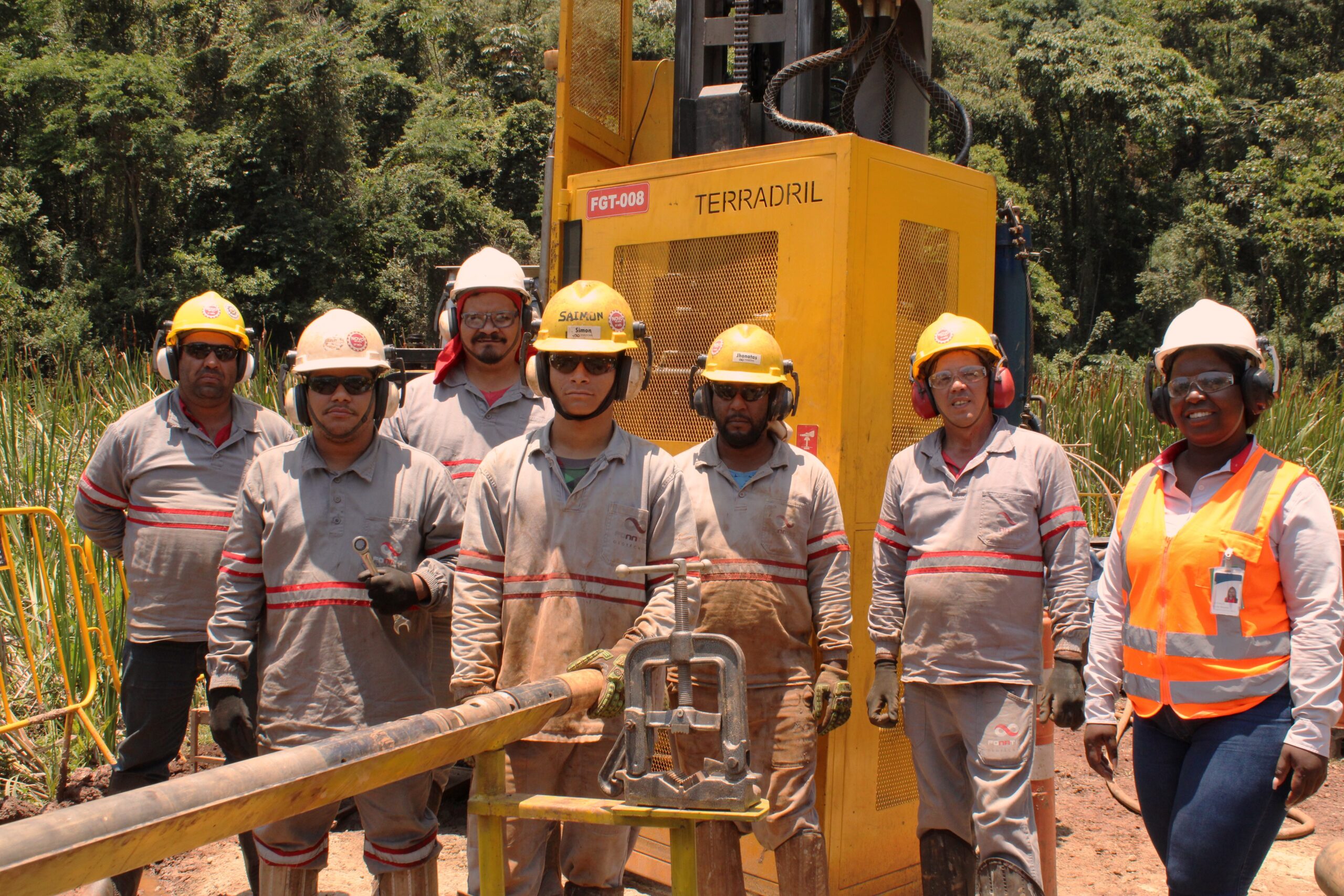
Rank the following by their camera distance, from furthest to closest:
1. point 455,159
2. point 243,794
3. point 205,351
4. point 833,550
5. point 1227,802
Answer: point 455,159 < point 205,351 < point 833,550 < point 1227,802 < point 243,794

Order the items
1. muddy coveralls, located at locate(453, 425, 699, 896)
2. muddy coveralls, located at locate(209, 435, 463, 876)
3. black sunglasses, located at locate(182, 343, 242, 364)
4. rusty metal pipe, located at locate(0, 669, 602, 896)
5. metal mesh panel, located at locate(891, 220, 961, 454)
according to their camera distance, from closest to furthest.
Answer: rusty metal pipe, located at locate(0, 669, 602, 896), muddy coveralls, located at locate(453, 425, 699, 896), muddy coveralls, located at locate(209, 435, 463, 876), black sunglasses, located at locate(182, 343, 242, 364), metal mesh panel, located at locate(891, 220, 961, 454)

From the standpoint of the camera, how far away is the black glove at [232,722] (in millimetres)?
3430

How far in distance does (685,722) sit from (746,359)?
1.79 metres

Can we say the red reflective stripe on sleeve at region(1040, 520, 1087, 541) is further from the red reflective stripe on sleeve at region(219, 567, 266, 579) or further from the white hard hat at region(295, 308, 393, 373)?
the red reflective stripe on sleeve at region(219, 567, 266, 579)

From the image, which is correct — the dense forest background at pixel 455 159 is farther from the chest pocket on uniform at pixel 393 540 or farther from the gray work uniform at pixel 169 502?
the chest pocket on uniform at pixel 393 540

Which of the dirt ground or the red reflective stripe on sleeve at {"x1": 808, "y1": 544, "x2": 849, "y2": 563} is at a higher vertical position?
the red reflective stripe on sleeve at {"x1": 808, "y1": 544, "x2": 849, "y2": 563}

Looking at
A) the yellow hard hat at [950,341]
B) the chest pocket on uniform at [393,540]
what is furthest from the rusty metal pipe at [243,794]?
the yellow hard hat at [950,341]

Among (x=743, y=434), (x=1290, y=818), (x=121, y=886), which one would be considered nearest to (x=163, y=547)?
(x=121, y=886)

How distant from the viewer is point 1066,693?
12.3 feet

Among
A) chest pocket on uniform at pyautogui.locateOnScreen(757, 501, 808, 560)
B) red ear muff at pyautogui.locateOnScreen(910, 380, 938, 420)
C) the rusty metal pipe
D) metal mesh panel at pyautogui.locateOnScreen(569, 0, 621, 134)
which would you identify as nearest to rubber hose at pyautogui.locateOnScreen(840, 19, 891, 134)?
metal mesh panel at pyautogui.locateOnScreen(569, 0, 621, 134)

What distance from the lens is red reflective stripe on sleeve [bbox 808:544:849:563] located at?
4082mm

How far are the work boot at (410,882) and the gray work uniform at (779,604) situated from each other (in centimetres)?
97

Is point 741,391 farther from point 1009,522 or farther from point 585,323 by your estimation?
point 1009,522

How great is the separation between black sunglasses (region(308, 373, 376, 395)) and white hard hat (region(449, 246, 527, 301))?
1.01 metres
